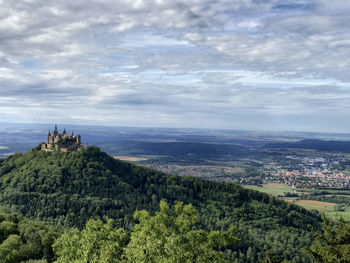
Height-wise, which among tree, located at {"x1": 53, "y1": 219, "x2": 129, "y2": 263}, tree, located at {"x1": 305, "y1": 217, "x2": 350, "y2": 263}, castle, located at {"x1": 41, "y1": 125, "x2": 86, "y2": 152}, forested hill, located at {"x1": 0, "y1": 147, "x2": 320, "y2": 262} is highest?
castle, located at {"x1": 41, "y1": 125, "x2": 86, "y2": 152}

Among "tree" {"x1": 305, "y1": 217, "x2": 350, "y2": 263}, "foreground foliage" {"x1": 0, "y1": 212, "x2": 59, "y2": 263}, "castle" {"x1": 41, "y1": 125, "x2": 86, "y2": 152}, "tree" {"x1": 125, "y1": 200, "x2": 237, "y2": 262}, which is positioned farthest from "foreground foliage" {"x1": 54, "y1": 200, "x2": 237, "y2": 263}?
"castle" {"x1": 41, "y1": 125, "x2": 86, "y2": 152}

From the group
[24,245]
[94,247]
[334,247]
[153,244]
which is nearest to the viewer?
[153,244]

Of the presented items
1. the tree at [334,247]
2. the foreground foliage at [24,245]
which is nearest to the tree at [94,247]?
the foreground foliage at [24,245]

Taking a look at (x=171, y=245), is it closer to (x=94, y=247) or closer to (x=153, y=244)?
(x=153, y=244)

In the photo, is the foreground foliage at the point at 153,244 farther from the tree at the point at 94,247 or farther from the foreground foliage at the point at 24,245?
the foreground foliage at the point at 24,245

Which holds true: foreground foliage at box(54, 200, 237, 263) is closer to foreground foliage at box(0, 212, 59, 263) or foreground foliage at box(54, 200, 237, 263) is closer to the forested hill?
foreground foliage at box(0, 212, 59, 263)

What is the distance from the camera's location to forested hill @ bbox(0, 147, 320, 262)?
107750mm

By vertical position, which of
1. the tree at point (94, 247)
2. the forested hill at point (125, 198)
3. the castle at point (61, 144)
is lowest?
the forested hill at point (125, 198)

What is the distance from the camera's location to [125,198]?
126 meters

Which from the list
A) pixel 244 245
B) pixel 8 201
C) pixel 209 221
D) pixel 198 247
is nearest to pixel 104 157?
pixel 8 201

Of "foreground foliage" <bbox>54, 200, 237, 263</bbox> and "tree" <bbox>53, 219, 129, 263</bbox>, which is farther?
"tree" <bbox>53, 219, 129, 263</bbox>

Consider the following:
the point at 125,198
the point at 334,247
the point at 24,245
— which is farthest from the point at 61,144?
the point at 334,247

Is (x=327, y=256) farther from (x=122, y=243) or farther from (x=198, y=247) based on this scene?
(x=122, y=243)

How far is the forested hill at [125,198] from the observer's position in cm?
10775
